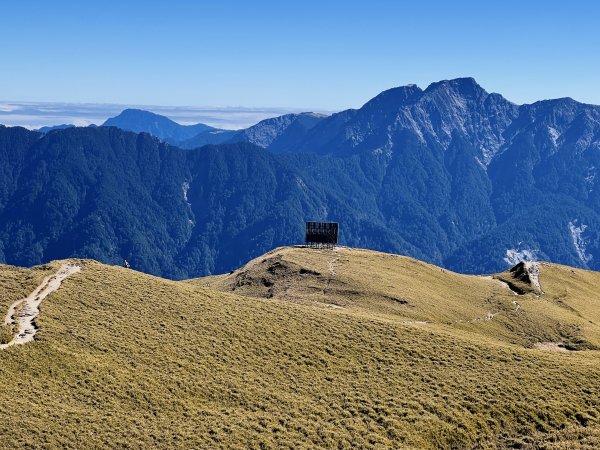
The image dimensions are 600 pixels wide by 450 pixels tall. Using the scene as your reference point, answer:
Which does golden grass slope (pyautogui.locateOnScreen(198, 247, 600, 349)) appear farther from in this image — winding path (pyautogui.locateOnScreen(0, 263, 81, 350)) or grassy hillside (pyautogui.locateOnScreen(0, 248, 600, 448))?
winding path (pyautogui.locateOnScreen(0, 263, 81, 350))

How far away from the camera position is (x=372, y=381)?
52.3 m

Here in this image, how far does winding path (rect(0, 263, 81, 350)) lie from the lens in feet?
168

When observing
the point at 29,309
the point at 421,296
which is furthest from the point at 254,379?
the point at 421,296

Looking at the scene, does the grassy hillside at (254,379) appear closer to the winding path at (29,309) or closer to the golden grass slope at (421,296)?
the winding path at (29,309)

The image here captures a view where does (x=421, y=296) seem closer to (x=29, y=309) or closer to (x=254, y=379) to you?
(x=254, y=379)

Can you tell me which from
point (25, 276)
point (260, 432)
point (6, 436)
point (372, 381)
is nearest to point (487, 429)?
point (372, 381)

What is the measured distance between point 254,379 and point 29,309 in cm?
2535

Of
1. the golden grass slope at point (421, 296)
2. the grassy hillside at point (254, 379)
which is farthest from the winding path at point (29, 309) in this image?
the golden grass slope at point (421, 296)

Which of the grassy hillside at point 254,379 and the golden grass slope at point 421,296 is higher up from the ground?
the grassy hillside at point 254,379

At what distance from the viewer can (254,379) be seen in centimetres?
5122

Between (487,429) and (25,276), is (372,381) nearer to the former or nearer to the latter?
(487,429)

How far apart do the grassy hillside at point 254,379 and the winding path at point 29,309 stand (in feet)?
3.71

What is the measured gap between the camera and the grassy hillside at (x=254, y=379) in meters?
42.0

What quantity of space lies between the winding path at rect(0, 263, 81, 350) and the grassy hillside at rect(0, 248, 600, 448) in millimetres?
1132
